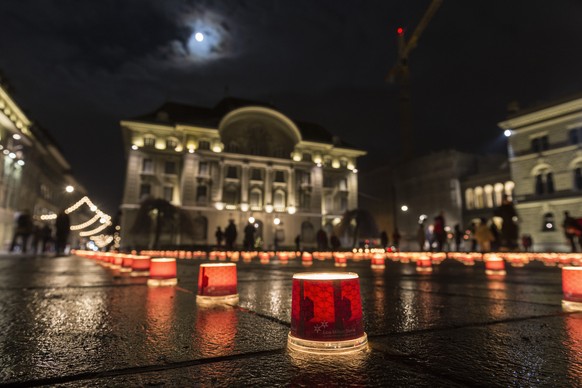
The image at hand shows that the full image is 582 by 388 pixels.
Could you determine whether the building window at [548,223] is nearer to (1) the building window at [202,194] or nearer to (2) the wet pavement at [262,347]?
(1) the building window at [202,194]

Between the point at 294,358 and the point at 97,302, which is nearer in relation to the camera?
the point at 294,358

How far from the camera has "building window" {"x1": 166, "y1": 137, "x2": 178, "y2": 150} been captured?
3812cm

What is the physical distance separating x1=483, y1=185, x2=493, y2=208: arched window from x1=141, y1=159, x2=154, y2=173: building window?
3779cm

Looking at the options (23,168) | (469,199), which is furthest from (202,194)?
(469,199)

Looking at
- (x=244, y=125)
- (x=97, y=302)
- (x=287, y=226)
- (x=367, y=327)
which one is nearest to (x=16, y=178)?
(x=244, y=125)

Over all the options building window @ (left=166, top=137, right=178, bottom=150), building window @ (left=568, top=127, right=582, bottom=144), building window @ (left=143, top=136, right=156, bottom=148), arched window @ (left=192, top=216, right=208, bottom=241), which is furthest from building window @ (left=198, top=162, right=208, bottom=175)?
building window @ (left=568, top=127, right=582, bottom=144)

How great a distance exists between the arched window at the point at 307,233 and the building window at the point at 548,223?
22.5m

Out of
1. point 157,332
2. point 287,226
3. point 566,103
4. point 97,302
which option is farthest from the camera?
point 287,226

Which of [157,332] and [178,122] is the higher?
[178,122]

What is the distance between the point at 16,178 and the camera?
105 ft

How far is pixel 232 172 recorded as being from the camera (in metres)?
39.8

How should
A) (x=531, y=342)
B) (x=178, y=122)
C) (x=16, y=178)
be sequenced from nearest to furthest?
(x=531, y=342), (x=16, y=178), (x=178, y=122)

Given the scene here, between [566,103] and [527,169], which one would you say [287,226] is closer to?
[527,169]

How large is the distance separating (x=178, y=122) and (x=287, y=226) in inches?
661
